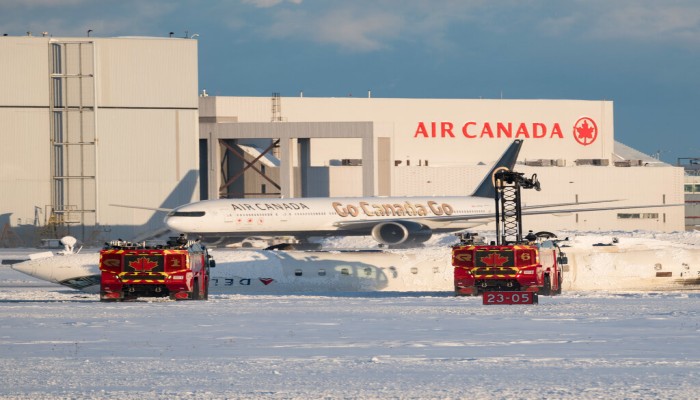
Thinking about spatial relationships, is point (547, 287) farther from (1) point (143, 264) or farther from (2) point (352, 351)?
(2) point (352, 351)

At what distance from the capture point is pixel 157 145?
8225 centimetres

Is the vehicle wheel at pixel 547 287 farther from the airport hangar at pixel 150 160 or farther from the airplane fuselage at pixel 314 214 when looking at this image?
the airport hangar at pixel 150 160

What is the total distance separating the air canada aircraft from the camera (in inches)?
2852

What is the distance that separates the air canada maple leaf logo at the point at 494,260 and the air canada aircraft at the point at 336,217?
38042mm

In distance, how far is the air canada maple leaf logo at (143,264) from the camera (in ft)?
107

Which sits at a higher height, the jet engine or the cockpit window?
the cockpit window

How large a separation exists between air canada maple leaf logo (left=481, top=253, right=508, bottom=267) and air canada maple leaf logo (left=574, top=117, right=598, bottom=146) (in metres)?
88.3

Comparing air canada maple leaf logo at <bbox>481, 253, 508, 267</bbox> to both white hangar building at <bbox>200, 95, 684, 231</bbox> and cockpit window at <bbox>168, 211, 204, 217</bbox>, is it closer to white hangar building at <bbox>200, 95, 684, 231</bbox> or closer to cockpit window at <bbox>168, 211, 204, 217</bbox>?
cockpit window at <bbox>168, 211, 204, 217</bbox>

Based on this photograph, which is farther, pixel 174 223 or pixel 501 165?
pixel 501 165

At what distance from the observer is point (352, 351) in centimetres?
1898

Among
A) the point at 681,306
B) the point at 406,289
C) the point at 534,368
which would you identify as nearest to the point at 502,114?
the point at 406,289

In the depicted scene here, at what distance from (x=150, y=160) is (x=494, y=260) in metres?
51.4

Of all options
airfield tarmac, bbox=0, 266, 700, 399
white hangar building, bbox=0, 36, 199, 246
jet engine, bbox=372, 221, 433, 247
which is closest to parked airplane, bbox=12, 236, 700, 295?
airfield tarmac, bbox=0, 266, 700, 399

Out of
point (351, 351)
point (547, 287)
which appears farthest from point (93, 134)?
point (351, 351)
